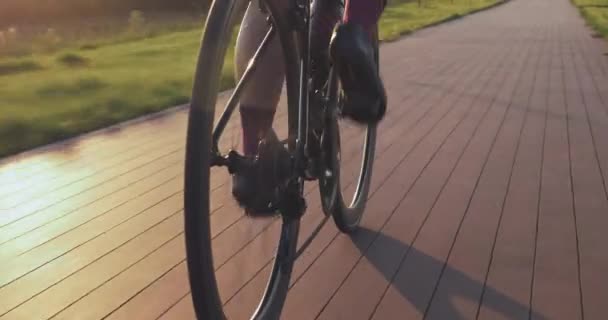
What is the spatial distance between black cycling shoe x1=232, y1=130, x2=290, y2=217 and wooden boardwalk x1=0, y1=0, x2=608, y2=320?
0.59 meters

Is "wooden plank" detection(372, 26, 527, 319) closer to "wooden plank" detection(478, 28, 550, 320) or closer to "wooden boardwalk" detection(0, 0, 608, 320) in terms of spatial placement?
"wooden boardwalk" detection(0, 0, 608, 320)

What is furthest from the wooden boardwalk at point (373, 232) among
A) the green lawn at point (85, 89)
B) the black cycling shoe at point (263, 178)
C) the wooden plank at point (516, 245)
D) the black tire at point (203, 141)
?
the black tire at point (203, 141)

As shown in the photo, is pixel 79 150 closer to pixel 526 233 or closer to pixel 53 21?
pixel 526 233

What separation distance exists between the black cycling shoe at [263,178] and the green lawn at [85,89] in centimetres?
301

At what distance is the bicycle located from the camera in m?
1.56

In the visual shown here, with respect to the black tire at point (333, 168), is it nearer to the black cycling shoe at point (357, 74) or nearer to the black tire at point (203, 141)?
the black cycling shoe at point (357, 74)

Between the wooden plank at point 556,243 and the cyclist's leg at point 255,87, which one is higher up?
the cyclist's leg at point 255,87

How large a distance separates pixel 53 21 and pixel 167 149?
18.3 metres

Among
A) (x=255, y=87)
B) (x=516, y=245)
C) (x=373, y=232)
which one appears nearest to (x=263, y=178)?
(x=255, y=87)

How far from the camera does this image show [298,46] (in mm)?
2080

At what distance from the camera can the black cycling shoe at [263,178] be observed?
6.35 ft

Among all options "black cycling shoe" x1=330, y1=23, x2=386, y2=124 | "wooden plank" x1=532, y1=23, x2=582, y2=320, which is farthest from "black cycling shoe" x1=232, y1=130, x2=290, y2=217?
"wooden plank" x1=532, y1=23, x2=582, y2=320

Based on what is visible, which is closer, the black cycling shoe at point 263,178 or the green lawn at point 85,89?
the black cycling shoe at point 263,178

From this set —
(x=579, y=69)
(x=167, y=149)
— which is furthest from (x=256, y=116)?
(x=579, y=69)
